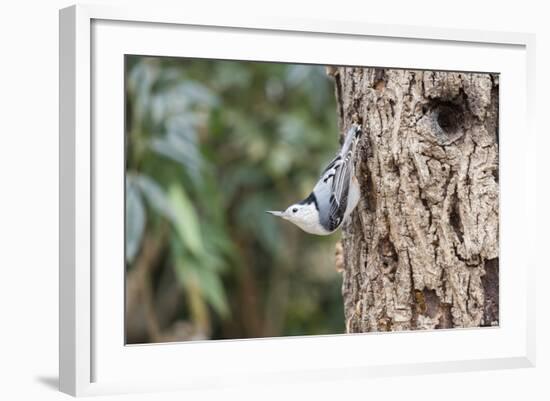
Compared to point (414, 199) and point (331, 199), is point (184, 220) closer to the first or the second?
point (331, 199)

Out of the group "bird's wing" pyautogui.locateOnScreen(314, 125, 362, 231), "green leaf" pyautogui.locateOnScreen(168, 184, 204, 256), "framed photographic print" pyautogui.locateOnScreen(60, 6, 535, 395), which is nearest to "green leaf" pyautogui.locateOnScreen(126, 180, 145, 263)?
"framed photographic print" pyautogui.locateOnScreen(60, 6, 535, 395)

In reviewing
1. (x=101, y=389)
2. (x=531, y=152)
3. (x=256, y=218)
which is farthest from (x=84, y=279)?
(x=256, y=218)

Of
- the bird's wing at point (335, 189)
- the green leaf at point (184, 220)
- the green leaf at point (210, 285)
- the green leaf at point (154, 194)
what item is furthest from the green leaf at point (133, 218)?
the green leaf at point (210, 285)

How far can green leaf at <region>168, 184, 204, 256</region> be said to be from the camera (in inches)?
130

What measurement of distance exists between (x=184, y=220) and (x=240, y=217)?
848 millimetres

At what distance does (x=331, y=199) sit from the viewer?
260 cm

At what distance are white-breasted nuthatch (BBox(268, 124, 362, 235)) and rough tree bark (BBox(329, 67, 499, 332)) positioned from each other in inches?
1.8

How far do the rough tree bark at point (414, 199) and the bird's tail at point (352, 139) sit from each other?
2cm

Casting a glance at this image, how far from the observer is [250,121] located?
4.14 meters

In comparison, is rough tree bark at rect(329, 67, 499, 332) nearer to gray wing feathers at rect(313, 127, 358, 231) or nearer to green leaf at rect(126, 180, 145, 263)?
gray wing feathers at rect(313, 127, 358, 231)

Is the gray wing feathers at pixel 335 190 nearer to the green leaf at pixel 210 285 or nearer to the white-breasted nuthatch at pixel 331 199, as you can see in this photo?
the white-breasted nuthatch at pixel 331 199

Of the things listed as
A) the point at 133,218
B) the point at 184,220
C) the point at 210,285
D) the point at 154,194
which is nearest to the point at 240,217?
the point at 210,285

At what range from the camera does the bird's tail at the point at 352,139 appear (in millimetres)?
2637

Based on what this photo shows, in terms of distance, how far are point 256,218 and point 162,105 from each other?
0.91 m
